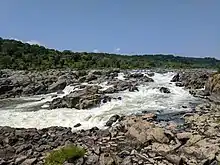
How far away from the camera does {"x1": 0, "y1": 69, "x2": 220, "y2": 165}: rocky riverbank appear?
43.2 ft

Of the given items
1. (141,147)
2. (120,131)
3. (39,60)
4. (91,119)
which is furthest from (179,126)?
(39,60)

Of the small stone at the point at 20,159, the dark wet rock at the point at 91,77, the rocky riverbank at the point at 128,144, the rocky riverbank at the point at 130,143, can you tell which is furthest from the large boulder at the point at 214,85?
the small stone at the point at 20,159

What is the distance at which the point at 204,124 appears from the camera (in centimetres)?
1788

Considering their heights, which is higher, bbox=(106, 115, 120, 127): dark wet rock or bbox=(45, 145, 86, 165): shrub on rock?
bbox=(45, 145, 86, 165): shrub on rock

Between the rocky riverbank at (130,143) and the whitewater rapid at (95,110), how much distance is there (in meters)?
3.56

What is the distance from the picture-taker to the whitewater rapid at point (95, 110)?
74.6 ft

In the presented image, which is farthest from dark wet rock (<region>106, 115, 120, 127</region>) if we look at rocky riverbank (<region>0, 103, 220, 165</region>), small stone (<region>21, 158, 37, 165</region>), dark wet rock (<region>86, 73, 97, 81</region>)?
dark wet rock (<region>86, 73, 97, 81</region>)

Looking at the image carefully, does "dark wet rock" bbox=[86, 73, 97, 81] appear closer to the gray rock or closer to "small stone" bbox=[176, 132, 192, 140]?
"small stone" bbox=[176, 132, 192, 140]

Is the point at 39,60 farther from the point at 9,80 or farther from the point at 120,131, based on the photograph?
the point at 120,131

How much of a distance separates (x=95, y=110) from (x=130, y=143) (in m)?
10.8

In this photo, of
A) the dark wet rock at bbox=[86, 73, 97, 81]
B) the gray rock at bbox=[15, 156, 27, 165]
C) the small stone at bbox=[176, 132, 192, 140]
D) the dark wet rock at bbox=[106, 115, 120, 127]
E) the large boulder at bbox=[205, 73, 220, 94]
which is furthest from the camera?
the dark wet rock at bbox=[86, 73, 97, 81]

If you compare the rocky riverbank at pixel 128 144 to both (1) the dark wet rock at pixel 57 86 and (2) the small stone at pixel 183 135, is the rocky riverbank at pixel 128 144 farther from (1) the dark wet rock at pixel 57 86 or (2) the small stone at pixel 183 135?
(1) the dark wet rock at pixel 57 86

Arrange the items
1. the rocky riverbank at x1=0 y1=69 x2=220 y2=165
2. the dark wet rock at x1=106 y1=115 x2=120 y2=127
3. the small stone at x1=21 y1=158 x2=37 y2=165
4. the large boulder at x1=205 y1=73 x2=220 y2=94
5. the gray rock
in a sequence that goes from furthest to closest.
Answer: the large boulder at x1=205 y1=73 x2=220 y2=94 → the dark wet rock at x1=106 y1=115 x2=120 y2=127 → the gray rock → the small stone at x1=21 y1=158 x2=37 y2=165 → the rocky riverbank at x1=0 y1=69 x2=220 y2=165

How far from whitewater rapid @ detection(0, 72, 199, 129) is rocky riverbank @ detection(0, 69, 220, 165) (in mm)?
3563
